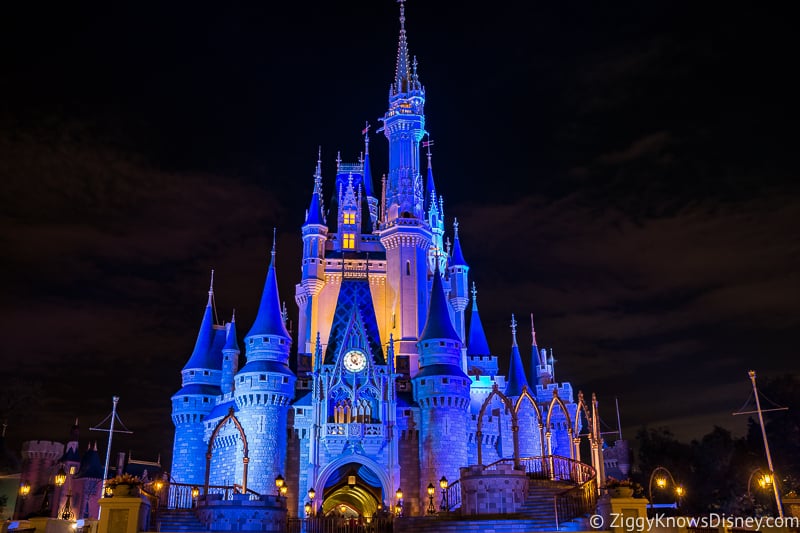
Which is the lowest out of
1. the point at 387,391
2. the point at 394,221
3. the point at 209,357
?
the point at 387,391

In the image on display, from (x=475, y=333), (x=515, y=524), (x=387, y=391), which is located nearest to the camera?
(x=515, y=524)

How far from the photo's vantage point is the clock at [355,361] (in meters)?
48.5

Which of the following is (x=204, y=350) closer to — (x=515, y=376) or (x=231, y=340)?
(x=231, y=340)

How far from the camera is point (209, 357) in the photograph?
177 feet

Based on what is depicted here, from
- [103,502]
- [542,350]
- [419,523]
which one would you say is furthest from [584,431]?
[103,502]

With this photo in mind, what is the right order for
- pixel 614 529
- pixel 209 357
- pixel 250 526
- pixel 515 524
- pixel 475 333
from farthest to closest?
1. pixel 475 333
2. pixel 209 357
3. pixel 250 526
4. pixel 515 524
5. pixel 614 529

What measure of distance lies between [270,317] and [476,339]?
64.6 feet

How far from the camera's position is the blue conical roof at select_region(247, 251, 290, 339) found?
158ft

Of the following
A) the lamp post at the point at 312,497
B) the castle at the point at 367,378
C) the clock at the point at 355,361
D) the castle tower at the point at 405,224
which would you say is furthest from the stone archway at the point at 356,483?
the castle tower at the point at 405,224

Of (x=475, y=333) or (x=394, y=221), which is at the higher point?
(x=394, y=221)

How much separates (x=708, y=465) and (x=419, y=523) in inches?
1858

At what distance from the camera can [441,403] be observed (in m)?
47.3

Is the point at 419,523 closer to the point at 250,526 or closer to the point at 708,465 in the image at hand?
the point at 250,526
